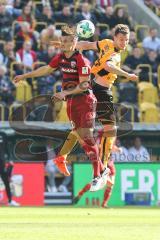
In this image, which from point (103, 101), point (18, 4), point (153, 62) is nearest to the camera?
point (103, 101)

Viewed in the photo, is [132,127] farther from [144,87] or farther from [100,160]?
[100,160]

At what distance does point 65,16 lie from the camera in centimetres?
2870

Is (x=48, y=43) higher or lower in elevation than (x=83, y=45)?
higher

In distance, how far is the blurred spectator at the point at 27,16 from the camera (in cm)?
2756

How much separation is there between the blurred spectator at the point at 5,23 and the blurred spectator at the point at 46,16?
132 centimetres

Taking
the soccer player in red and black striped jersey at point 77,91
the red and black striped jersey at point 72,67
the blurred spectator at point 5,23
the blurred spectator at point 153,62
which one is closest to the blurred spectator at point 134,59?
the blurred spectator at point 153,62

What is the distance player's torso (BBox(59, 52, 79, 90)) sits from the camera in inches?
647

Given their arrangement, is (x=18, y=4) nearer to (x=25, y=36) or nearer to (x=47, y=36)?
(x=25, y=36)

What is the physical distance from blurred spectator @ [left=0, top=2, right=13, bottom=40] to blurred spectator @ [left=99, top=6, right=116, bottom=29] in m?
3.76

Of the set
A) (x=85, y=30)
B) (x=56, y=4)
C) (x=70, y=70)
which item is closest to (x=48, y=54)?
(x=56, y=4)

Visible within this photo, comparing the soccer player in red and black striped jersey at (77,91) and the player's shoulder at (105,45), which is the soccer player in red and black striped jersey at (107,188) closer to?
the soccer player in red and black striped jersey at (77,91)

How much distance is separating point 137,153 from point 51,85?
3.20m

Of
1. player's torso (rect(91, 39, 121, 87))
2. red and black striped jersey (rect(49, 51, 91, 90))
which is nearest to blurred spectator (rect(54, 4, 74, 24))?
player's torso (rect(91, 39, 121, 87))
